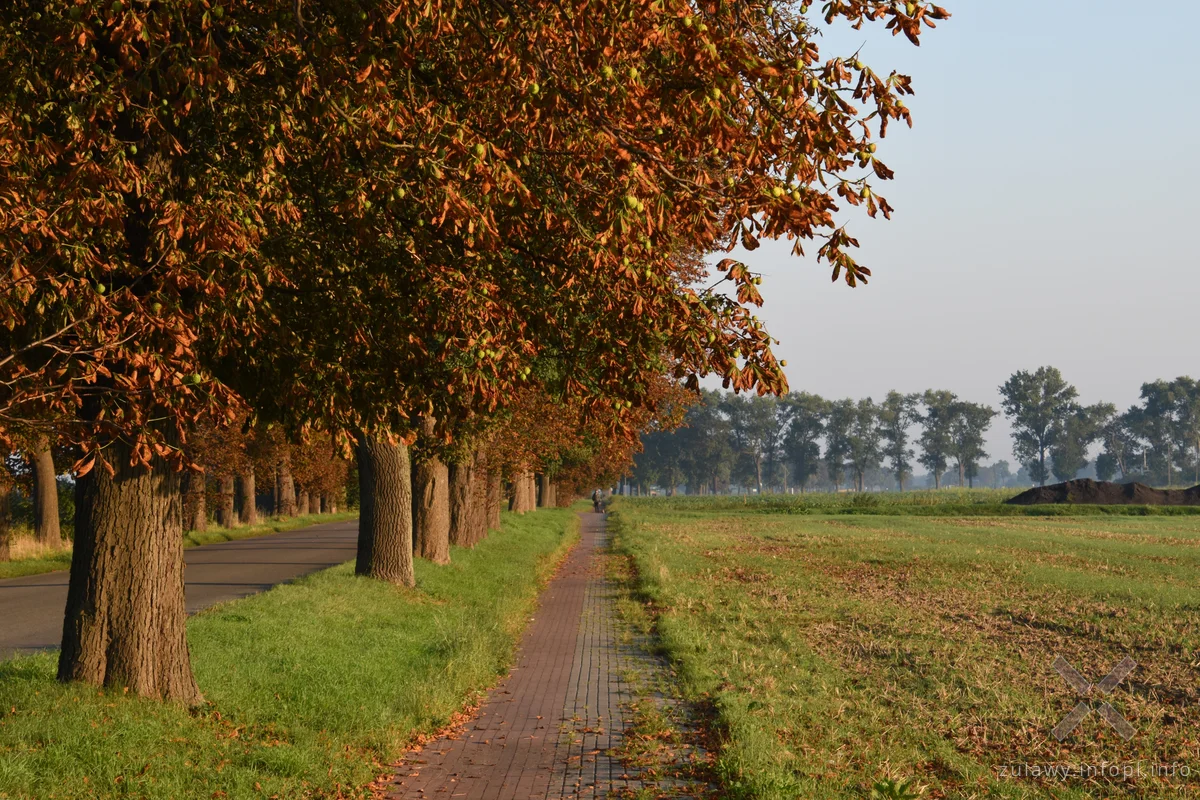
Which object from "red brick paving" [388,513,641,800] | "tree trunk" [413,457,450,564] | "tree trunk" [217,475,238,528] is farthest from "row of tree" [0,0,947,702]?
"tree trunk" [217,475,238,528]

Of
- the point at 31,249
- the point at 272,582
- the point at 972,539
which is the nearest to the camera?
the point at 31,249

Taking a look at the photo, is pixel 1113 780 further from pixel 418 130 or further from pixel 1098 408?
A: pixel 1098 408

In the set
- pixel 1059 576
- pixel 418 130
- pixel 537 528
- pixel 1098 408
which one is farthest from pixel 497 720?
pixel 1098 408

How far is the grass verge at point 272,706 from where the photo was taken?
24.3ft

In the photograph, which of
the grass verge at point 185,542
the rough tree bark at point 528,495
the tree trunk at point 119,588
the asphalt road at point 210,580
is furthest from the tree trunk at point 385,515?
the rough tree bark at point 528,495

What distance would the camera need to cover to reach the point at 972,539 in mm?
42094

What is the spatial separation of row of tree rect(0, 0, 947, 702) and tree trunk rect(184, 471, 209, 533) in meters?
29.7

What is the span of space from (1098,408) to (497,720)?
196 metres

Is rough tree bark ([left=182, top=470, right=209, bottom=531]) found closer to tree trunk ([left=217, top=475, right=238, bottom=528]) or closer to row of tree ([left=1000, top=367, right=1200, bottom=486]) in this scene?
tree trunk ([left=217, top=475, right=238, bottom=528])

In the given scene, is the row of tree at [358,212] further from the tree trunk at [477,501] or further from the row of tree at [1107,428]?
the row of tree at [1107,428]

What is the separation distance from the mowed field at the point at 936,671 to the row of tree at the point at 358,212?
10.4 ft

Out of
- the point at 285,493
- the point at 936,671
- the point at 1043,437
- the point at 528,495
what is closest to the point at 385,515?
the point at 936,671

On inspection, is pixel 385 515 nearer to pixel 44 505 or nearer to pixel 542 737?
pixel 542 737

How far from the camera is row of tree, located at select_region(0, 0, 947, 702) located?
6211 millimetres
